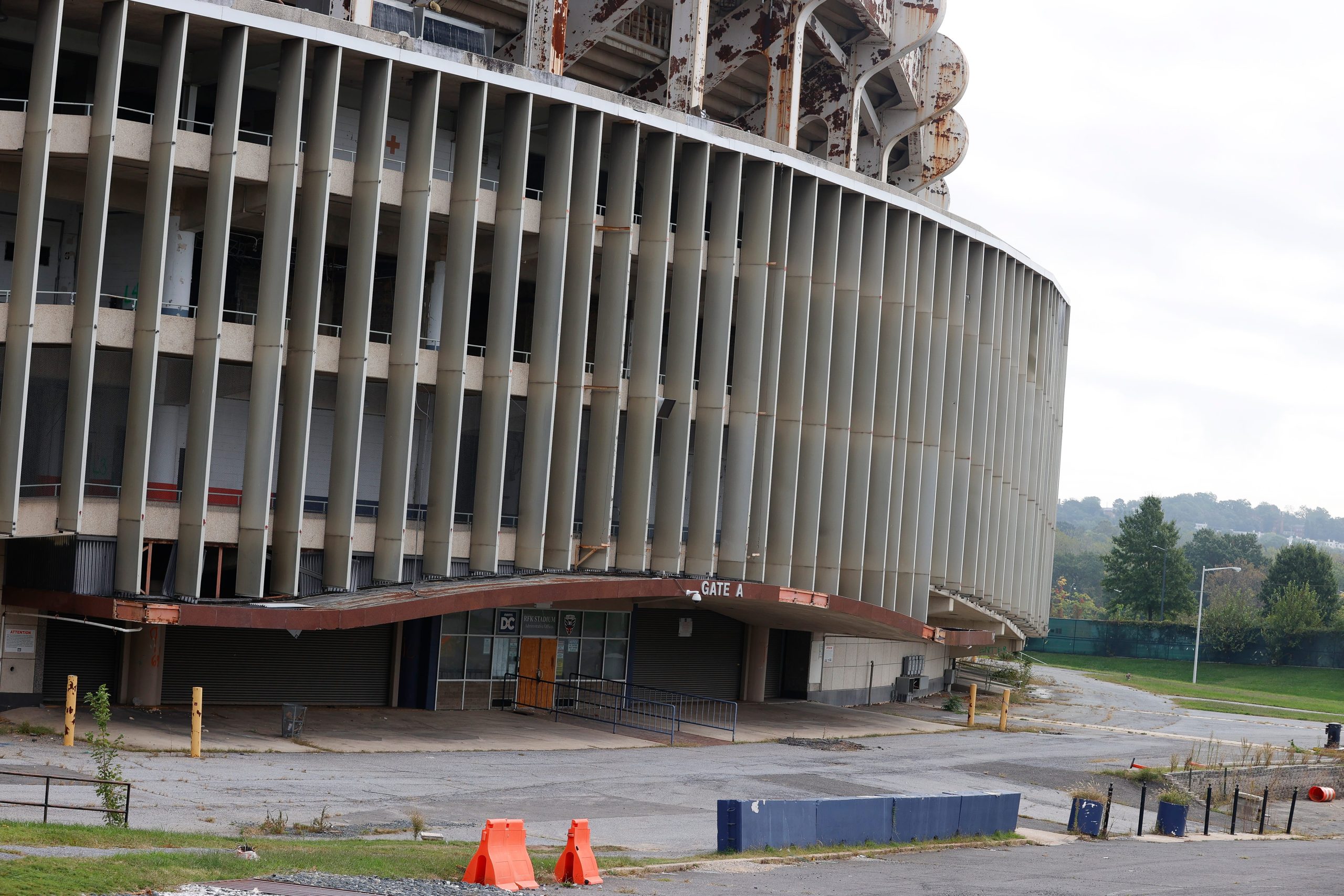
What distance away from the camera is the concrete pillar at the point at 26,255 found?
2748 centimetres

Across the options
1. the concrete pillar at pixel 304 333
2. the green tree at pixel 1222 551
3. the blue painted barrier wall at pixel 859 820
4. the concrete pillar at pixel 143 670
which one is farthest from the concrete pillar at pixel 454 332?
the green tree at pixel 1222 551

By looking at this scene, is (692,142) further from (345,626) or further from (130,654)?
(130,654)

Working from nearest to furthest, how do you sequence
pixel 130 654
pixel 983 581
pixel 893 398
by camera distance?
pixel 130 654, pixel 893 398, pixel 983 581

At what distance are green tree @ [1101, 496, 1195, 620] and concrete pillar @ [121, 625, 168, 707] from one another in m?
103

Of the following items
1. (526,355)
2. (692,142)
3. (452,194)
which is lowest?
(526,355)

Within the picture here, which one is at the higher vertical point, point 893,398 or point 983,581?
point 893,398

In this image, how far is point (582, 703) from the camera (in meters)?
39.6

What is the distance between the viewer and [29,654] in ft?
97.5

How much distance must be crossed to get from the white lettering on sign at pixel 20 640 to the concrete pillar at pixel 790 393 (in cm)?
1903

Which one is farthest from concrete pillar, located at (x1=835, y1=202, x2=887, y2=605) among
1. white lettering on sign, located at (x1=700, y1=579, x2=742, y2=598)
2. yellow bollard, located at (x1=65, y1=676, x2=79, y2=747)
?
yellow bollard, located at (x1=65, y1=676, x2=79, y2=747)

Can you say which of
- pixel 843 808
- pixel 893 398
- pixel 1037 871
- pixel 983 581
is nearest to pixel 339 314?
pixel 893 398

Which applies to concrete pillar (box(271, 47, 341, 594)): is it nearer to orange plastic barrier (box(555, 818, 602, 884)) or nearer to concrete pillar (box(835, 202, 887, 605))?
orange plastic barrier (box(555, 818, 602, 884))

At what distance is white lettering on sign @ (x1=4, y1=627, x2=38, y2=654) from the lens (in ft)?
96.5

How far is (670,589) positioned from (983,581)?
59.2 ft
